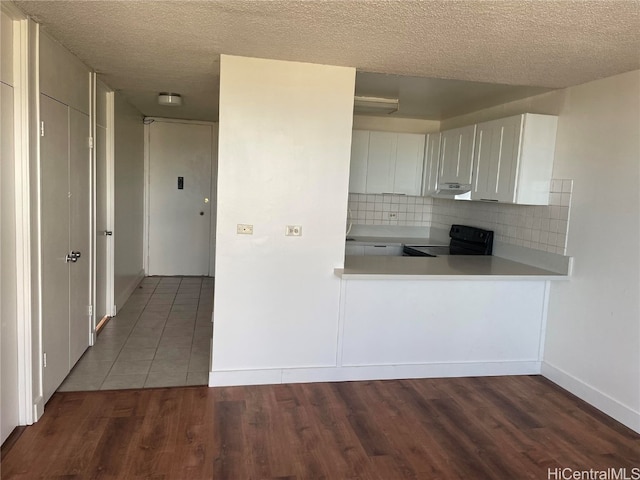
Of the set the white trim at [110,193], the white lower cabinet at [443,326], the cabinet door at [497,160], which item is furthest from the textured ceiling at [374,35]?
the white lower cabinet at [443,326]

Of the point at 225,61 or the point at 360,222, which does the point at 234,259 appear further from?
the point at 360,222

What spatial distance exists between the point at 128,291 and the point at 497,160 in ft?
13.8

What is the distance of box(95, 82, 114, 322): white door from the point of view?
406 cm

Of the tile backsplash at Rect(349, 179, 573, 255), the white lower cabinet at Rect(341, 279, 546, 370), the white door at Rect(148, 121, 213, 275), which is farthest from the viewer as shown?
the white door at Rect(148, 121, 213, 275)

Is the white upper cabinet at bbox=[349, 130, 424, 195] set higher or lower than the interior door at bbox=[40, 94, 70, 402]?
higher

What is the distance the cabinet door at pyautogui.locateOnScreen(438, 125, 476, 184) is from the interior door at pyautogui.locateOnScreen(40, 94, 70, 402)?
3.35 m

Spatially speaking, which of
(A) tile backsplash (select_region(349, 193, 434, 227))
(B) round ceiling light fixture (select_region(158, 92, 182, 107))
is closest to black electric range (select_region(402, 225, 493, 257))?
(A) tile backsplash (select_region(349, 193, 434, 227))

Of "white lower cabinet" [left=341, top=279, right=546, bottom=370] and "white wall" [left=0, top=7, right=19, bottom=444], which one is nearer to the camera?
"white wall" [left=0, top=7, right=19, bottom=444]

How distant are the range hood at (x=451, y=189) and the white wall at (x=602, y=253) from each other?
3.08ft

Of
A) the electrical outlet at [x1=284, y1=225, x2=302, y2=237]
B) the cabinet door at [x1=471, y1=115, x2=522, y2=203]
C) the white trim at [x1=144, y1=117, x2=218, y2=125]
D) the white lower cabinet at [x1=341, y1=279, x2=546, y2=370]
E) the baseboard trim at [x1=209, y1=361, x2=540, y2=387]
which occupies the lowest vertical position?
the baseboard trim at [x1=209, y1=361, x2=540, y2=387]

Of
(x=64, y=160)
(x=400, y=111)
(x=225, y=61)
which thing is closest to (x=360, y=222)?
(x=400, y=111)

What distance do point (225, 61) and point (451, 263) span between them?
2.33m

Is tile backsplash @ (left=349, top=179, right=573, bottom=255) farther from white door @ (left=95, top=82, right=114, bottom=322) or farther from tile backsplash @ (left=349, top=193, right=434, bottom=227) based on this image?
white door @ (left=95, top=82, right=114, bottom=322)

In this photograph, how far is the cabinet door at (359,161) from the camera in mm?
5125
